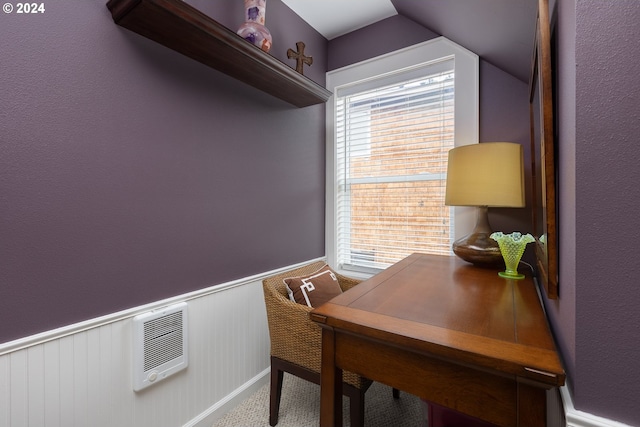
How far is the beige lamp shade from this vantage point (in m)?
1.40

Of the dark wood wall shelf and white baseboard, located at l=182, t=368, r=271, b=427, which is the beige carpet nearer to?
white baseboard, located at l=182, t=368, r=271, b=427

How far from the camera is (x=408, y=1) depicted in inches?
72.3

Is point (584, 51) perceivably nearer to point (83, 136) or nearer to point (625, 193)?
point (625, 193)

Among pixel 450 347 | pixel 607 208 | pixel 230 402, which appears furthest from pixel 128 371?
pixel 607 208

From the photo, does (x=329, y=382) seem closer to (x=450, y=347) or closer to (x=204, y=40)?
(x=450, y=347)

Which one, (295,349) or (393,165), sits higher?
(393,165)

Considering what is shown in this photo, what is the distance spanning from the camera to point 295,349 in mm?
1429

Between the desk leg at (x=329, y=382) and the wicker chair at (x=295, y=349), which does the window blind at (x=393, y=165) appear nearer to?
the wicker chair at (x=295, y=349)

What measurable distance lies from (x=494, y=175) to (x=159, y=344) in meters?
1.85

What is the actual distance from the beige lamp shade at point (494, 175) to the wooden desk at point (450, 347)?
0.45 meters

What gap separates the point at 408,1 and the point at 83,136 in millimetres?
2025

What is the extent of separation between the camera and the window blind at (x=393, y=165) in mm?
2031
